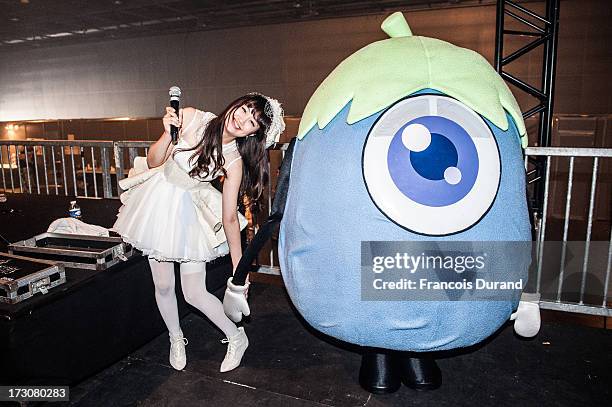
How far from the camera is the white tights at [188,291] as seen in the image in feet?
→ 8.34

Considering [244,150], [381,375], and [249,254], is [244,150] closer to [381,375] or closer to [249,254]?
[249,254]

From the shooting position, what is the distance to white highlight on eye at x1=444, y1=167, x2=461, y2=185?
1614 mm

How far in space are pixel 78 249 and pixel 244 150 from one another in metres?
1.15

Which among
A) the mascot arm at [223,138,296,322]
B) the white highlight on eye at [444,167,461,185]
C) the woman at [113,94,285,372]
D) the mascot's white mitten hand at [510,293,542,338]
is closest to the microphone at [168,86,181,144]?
the woman at [113,94,285,372]

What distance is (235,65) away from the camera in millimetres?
10891

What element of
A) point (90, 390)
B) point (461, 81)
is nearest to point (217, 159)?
point (461, 81)

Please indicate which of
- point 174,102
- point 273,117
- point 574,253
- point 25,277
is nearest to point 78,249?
point 25,277

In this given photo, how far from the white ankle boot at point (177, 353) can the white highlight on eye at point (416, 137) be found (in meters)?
1.74

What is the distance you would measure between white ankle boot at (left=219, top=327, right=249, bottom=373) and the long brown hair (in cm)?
78

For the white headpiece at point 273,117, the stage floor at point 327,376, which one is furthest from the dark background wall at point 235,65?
the white headpiece at point 273,117

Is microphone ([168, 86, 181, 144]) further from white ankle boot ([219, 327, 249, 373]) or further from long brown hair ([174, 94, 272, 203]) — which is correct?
white ankle boot ([219, 327, 249, 373])

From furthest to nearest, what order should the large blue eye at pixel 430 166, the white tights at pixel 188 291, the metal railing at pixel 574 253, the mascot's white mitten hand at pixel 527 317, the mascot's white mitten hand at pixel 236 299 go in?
1. the metal railing at pixel 574 253
2. the white tights at pixel 188 291
3. the mascot's white mitten hand at pixel 236 299
4. the mascot's white mitten hand at pixel 527 317
5. the large blue eye at pixel 430 166

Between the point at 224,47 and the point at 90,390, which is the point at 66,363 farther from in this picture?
the point at 224,47

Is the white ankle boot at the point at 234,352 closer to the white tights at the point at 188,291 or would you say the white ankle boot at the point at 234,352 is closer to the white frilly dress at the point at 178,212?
the white tights at the point at 188,291
